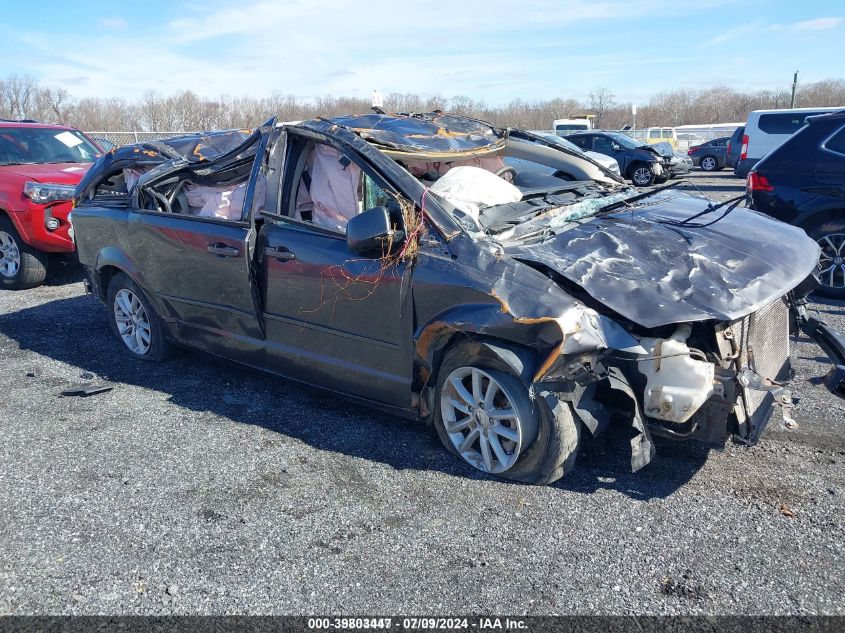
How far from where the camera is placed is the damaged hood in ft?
10.8

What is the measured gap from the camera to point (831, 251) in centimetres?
681

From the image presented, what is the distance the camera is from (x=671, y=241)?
3.80 metres

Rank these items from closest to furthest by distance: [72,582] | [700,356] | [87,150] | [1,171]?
[72,582] → [700,356] → [1,171] → [87,150]

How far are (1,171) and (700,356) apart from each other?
8.55m

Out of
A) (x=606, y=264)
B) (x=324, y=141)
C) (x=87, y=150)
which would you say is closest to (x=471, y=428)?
(x=606, y=264)

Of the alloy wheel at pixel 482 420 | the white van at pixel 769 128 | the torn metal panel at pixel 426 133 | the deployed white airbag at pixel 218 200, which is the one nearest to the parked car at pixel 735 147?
the white van at pixel 769 128

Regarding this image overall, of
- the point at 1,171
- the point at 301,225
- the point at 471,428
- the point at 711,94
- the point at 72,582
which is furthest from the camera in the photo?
the point at 711,94

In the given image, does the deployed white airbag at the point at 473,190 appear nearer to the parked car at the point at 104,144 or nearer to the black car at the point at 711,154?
the parked car at the point at 104,144

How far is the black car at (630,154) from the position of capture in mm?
20859

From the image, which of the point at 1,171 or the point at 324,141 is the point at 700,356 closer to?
the point at 324,141

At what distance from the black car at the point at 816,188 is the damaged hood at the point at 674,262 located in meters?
2.90

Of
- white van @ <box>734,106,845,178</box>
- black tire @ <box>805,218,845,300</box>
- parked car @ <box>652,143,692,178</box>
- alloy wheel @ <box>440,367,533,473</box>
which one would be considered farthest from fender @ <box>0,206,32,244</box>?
parked car @ <box>652,143,692,178</box>

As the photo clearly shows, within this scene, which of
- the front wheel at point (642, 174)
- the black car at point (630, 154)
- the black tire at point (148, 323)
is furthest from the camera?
the black car at point (630, 154)

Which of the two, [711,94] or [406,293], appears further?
[711,94]
